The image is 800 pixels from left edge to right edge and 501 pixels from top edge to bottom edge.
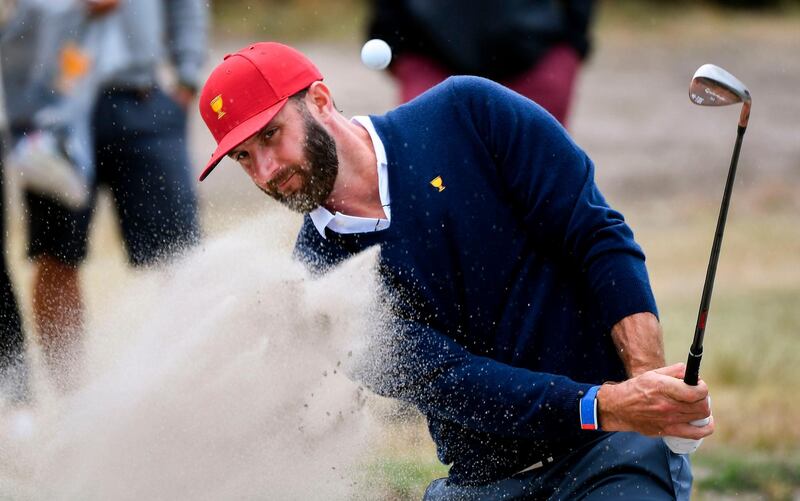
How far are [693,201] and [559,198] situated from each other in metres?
8.71

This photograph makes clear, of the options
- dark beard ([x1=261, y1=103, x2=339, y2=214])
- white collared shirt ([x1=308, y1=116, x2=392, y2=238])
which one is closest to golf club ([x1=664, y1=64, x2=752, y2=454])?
white collared shirt ([x1=308, y1=116, x2=392, y2=238])

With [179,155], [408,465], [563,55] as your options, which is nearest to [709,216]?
[563,55]

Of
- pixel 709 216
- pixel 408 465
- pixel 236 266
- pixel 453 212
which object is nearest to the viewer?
pixel 453 212

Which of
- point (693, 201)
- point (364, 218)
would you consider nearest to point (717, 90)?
point (364, 218)

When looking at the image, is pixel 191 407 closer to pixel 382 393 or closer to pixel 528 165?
pixel 382 393

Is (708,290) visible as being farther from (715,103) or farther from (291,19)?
(291,19)

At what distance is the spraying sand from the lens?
3.57 meters

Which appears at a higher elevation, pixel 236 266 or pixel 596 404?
pixel 596 404

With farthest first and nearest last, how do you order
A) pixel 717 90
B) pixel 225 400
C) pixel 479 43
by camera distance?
pixel 479 43 < pixel 225 400 < pixel 717 90

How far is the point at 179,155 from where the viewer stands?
5.52 meters

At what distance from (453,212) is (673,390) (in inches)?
27.6

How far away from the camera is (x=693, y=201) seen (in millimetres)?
11750

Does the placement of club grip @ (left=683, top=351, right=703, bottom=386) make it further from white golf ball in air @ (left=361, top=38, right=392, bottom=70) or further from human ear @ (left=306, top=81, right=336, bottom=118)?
white golf ball in air @ (left=361, top=38, right=392, bottom=70)

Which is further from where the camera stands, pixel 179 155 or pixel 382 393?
pixel 179 155
